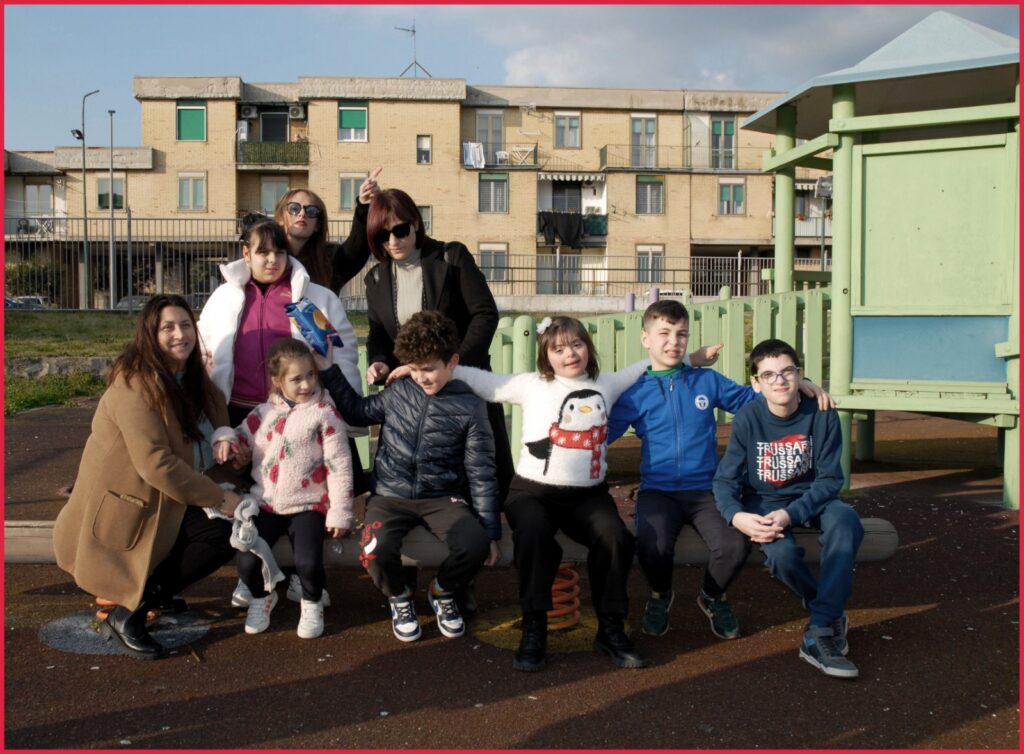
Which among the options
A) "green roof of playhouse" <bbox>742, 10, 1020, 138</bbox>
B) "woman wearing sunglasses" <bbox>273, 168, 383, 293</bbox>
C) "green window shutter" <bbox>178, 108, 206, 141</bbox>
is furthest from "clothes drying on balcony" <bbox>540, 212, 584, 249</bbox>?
"woman wearing sunglasses" <bbox>273, 168, 383, 293</bbox>

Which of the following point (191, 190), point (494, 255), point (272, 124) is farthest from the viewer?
point (272, 124)

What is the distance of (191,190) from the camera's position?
40500 mm

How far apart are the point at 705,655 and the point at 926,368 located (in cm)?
339

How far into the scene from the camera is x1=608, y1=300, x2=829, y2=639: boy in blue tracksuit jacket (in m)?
4.02

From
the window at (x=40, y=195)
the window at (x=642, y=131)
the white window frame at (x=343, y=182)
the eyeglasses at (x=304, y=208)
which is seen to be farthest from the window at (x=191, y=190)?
the eyeglasses at (x=304, y=208)

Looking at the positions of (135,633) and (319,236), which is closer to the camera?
(135,633)

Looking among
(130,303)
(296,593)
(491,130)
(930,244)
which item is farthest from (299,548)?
(491,130)

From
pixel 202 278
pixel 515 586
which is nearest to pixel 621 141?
pixel 202 278

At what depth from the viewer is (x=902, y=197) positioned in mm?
6359

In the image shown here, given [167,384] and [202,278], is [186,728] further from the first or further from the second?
[202,278]

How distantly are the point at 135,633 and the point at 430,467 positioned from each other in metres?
1.37

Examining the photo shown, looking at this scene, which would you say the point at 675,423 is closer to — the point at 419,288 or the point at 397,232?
the point at 419,288

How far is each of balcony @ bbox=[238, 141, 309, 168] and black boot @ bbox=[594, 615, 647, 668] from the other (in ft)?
126

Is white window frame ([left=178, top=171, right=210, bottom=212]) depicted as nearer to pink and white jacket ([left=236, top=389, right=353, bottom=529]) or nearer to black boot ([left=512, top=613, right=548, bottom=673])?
pink and white jacket ([left=236, top=389, right=353, bottom=529])
